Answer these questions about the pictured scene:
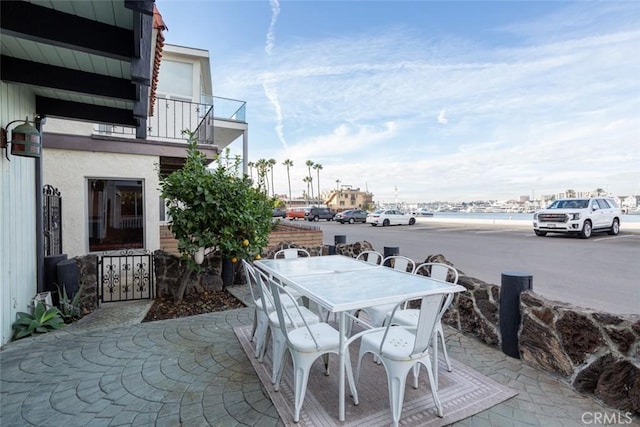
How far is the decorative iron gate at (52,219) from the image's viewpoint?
4.76m

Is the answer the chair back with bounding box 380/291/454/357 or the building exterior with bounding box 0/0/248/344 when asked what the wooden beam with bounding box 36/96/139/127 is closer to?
the building exterior with bounding box 0/0/248/344

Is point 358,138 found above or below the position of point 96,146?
above

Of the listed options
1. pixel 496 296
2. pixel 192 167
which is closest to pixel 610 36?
pixel 496 296

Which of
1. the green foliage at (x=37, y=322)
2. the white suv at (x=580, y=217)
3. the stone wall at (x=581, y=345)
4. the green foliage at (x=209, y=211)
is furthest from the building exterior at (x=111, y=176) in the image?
the white suv at (x=580, y=217)

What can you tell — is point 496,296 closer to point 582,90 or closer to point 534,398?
point 534,398

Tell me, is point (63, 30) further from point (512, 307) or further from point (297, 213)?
point (297, 213)

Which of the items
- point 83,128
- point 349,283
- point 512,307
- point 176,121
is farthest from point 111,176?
point 512,307

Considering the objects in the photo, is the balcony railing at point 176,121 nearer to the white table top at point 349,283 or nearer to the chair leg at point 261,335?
the white table top at point 349,283

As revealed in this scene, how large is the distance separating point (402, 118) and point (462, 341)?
17.3 meters

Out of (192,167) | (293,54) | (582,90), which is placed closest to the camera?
(192,167)

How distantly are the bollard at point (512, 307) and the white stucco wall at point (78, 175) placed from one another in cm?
615

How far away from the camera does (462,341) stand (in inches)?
138

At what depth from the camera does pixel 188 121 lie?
847 cm

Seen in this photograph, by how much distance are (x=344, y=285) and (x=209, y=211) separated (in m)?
2.67
